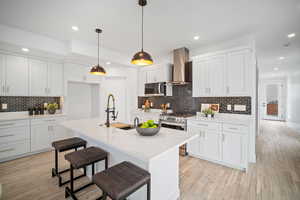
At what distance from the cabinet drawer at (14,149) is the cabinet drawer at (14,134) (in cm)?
10

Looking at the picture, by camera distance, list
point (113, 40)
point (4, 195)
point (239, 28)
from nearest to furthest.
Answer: point (4, 195) → point (239, 28) → point (113, 40)

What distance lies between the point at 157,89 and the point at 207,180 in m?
2.61

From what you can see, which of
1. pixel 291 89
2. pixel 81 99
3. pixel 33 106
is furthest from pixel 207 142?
pixel 291 89

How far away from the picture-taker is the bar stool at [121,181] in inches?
41.0

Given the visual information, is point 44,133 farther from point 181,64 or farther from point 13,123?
point 181,64

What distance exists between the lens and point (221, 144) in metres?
2.70

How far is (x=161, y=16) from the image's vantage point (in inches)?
88.4

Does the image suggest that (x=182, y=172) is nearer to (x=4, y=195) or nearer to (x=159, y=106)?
(x=159, y=106)

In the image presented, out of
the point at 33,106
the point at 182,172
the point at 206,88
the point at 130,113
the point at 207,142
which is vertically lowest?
the point at 182,172

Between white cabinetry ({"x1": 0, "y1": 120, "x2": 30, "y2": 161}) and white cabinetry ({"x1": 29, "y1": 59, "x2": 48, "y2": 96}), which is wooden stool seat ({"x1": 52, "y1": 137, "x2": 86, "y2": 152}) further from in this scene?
white cabinetry ({"x1": 29, "y1": 59, "x2": 48, "y2": 96})

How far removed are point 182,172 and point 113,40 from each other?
11.0ft

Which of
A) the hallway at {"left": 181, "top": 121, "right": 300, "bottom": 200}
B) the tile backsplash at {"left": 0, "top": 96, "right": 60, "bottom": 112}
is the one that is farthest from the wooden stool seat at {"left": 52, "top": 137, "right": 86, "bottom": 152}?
the tile backsplash at {"left": 0, "top": 96, "right": 60, "bottom": 112}

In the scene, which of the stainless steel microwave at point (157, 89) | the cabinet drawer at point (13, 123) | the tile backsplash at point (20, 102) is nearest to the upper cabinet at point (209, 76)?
the stainless steel microwave at point (157, 89)

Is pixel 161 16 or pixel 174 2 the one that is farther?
pixel 161 16
